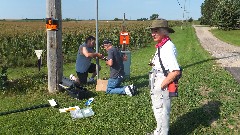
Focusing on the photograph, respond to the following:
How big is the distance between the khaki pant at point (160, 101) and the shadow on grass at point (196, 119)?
31.4 inches

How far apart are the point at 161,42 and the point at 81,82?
5.42m

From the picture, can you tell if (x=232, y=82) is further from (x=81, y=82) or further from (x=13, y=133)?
(x=13, y=133)

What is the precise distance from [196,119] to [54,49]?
4.05m

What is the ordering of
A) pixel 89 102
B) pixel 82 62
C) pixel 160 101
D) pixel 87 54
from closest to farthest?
pixel 160 101 < pixel 89 102 < pixel 87 54 < pixel 82 62

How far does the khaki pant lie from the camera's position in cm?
491

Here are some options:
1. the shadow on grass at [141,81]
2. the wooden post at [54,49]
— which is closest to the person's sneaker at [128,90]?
the shadow on grass at [141,81]

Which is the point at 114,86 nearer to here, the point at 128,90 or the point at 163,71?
the point at 128,90

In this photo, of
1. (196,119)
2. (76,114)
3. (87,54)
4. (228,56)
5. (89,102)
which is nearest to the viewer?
(196,119)

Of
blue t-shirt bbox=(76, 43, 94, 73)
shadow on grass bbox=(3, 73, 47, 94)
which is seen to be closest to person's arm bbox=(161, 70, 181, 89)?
shadow on grass bbox=(3, 73, 47, 94)

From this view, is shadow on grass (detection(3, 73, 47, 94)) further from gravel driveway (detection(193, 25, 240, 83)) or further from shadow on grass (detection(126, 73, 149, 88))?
gravel driveway (detection(193, 25, 240, 83))

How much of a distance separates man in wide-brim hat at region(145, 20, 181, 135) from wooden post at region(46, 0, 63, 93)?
4.16m

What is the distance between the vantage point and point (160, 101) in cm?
498

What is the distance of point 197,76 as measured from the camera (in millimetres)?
10906

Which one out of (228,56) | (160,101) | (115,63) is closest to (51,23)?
(115,63)
